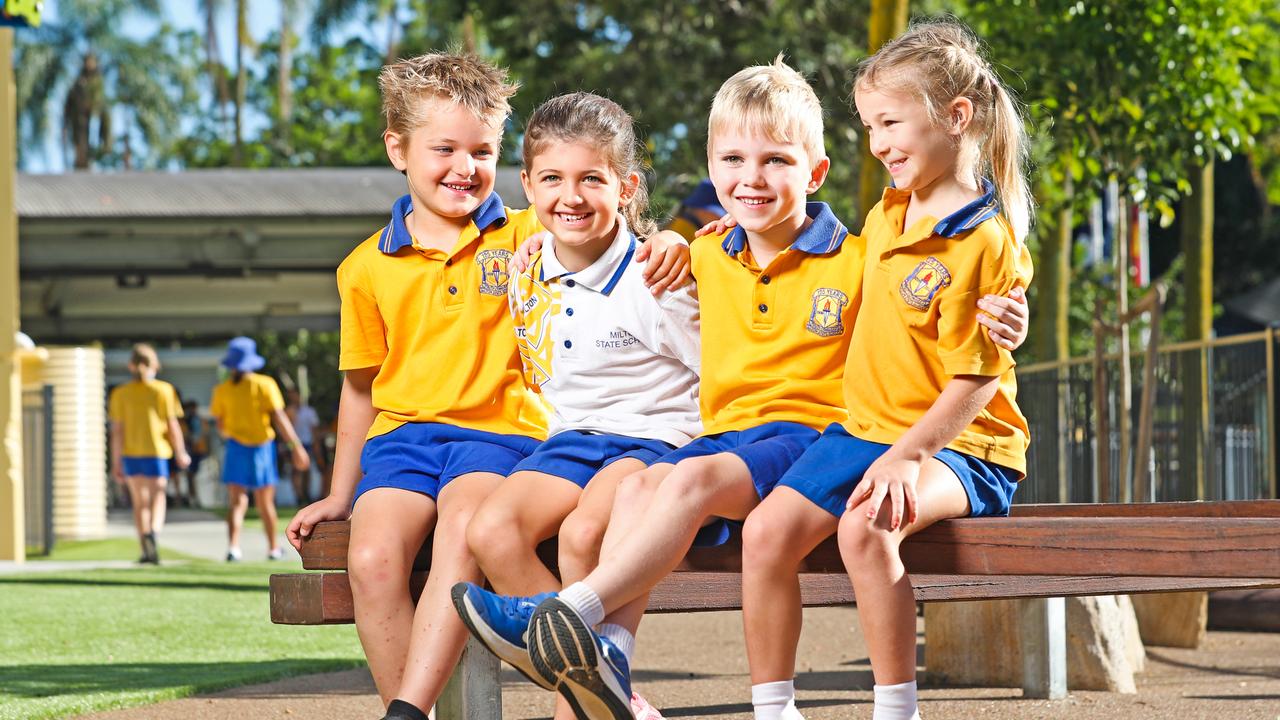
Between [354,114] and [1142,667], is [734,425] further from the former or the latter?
[354,114]

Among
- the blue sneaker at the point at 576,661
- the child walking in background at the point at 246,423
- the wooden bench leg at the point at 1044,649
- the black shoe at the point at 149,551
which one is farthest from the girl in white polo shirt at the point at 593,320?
the black shoe at the point at 149,551

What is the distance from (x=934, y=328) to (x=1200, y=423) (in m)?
8.74

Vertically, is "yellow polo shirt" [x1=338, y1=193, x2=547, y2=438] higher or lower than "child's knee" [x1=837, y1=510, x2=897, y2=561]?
higher

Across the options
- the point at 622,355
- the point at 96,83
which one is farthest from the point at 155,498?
the point at 96,83

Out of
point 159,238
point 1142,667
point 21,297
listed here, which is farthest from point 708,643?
point 21,297

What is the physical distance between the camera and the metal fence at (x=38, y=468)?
47.9 ft

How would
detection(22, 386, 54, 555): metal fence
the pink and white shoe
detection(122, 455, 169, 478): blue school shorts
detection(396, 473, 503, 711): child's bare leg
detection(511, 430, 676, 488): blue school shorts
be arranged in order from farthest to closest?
detection(22, 386, 54, 555): metal fence < detection(122, 455, 169, 478): blue school shorts < detection(511, 430, 676, 488): blue school shorts < detection(396, 473, 503, 711): child's bare leg < the pink and white shoe

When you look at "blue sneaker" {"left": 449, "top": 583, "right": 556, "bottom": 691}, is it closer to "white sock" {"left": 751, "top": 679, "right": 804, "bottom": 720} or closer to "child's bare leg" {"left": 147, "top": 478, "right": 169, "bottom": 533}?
"white sock" {"left": 751, "top": 679, "right": 804, "bottom": 720}

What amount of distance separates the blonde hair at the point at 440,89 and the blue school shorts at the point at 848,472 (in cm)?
130

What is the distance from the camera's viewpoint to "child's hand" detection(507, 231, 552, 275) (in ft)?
13.5

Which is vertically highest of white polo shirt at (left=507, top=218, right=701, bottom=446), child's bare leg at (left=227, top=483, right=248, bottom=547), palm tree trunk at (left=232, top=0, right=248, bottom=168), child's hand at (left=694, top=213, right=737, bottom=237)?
palm tree trunk at (left=232, top=0, right=248, bottom=168)

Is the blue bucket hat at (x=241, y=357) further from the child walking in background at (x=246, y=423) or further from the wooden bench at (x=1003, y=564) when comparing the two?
the wooden bench at (x=1003, y=564)

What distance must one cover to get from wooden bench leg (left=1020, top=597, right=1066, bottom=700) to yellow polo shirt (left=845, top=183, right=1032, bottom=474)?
2341 mm

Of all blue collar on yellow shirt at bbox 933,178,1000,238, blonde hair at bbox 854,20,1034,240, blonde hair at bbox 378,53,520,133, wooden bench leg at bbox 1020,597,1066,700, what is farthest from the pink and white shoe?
wooden bench leg at bbox 1020,597,1066,700
